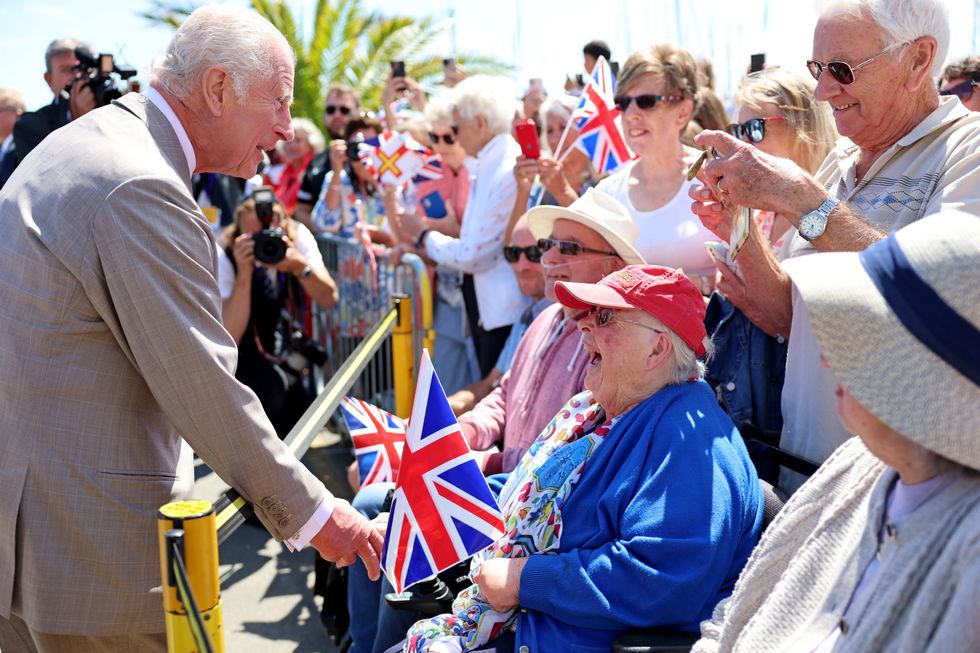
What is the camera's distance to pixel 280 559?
196 inches

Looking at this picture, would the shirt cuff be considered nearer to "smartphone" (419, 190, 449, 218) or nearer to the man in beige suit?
the man in beige suit

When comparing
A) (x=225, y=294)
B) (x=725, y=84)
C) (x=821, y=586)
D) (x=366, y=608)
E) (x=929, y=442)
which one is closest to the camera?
(x=929, y=442)

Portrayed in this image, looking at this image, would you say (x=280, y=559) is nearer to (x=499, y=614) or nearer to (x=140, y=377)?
(x=499, y=614)

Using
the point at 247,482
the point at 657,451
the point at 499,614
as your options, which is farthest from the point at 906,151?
the point at 247,482

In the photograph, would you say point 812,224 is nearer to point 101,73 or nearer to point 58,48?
point 101,73

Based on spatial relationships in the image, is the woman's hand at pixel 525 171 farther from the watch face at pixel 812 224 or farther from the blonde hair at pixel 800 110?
the watch face at pixel 812 224

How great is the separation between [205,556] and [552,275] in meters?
1.90

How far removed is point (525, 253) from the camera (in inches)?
162

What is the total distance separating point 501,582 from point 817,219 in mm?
1286

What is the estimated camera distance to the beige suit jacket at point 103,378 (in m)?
2.06

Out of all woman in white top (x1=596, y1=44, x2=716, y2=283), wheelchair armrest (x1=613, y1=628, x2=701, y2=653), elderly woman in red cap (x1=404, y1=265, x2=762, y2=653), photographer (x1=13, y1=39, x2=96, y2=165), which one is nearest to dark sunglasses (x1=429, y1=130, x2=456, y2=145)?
woman in white top (x1=596, y1=44, x2=716, y2=283)

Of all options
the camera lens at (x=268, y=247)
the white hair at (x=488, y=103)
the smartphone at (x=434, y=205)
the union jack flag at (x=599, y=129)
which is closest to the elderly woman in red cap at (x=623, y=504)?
the union jack flag at (x=599, y=129)

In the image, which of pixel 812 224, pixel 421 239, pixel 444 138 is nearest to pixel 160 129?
pixel 812 224

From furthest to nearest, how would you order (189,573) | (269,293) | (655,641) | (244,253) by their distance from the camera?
1. (269,293)
2. (244,253)
3. (655,641)
4. (189,573)
